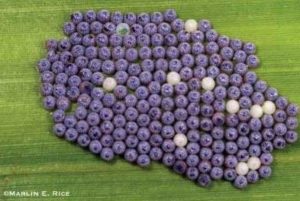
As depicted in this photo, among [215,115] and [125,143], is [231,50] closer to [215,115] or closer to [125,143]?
[215,115]

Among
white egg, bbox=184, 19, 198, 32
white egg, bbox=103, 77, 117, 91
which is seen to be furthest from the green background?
white egg, bbox=103, 77, 117, 91

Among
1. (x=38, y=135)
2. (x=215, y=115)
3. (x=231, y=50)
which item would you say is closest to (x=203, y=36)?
(x=231, y=50)

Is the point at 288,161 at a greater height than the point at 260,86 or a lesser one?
lesser

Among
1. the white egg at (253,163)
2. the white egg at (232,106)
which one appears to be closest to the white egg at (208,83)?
the white egg at (232,106)

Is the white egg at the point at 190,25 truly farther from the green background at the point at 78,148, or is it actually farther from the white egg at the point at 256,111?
the white egg at the point at 256,111

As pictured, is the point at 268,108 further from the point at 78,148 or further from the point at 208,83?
the point at 78,148

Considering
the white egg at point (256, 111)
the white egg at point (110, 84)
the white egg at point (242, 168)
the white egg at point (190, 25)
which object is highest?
the white egg at point (190, 25)

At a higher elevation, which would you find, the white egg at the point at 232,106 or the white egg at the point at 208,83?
the white egg at the point at 208,83
